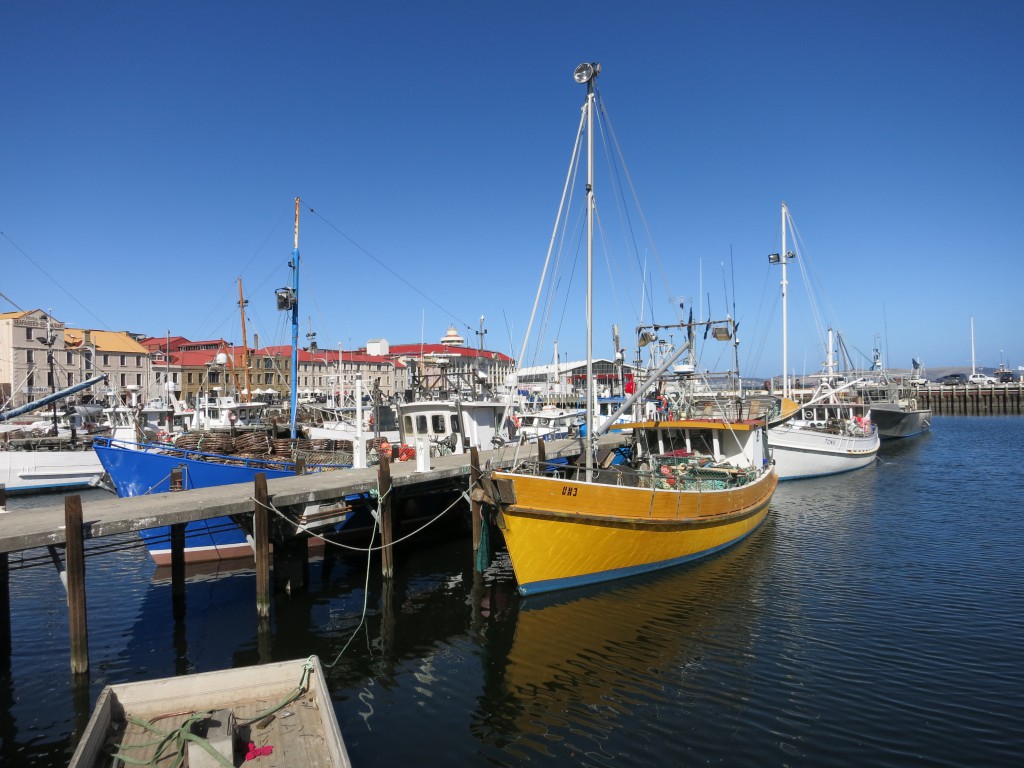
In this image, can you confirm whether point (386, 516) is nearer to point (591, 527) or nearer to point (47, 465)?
point (591, 527)

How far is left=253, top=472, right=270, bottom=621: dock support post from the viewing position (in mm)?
11758

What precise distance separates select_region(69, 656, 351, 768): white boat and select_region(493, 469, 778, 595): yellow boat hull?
537 centimetres

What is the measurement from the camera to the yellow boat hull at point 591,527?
39.4 ft

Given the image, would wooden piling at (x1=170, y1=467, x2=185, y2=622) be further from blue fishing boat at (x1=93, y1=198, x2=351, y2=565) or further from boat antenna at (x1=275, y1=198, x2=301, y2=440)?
boat antenna at (x1=275, y1=198, x2=301, y2=440)

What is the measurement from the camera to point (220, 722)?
651 centimetres

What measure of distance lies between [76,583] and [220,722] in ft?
15.2

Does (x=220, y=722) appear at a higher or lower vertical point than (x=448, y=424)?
lower

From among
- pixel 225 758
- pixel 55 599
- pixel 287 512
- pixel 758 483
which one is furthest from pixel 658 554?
pixel 55 599

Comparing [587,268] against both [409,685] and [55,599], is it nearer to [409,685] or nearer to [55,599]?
[409,685]

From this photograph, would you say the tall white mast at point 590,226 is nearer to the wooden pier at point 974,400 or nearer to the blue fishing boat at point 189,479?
the blue fishing boat at point 189,479

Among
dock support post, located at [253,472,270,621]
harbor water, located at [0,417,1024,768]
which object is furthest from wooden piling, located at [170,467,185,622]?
dock support post, located at [253,472,270,621]

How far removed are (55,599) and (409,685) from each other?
9.89 meters

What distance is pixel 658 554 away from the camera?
14.2 meters

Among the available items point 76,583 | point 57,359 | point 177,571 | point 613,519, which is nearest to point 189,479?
point 177,571
